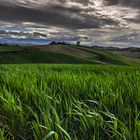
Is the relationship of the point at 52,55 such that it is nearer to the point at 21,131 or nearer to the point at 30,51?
the point at 30,51

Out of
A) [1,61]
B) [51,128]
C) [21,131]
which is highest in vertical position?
[51,128]

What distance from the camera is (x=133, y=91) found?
3.93 meters

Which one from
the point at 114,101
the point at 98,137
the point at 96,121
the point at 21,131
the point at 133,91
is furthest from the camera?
the point at 133,91

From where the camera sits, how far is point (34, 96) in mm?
3637

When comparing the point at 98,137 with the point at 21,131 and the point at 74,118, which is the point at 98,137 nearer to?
the point at 74,118

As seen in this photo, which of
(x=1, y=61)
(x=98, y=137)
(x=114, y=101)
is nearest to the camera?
(x=98, y=137)

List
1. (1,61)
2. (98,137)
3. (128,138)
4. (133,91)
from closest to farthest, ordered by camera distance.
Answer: (128,138) < (98,137) < (133,91) < (1,61)

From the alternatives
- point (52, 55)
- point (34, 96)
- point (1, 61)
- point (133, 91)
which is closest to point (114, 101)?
point (133, 91)

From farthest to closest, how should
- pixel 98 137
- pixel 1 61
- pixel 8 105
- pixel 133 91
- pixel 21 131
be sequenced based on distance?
pixel 1 61 → pixel 133 91 → pixel 8 105 → pixel 21 131 → pixel 98 137

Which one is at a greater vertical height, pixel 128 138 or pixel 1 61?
pixel 128 138

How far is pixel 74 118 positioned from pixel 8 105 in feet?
2.65

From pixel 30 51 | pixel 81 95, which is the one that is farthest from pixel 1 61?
pixel 81 95

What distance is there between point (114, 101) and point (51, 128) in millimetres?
1257

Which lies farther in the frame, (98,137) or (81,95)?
(81,95)
